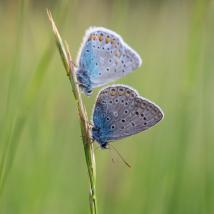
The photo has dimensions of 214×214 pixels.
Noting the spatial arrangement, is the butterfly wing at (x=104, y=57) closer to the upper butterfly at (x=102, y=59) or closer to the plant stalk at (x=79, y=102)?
the upper butterfly at (x=102, y=59)

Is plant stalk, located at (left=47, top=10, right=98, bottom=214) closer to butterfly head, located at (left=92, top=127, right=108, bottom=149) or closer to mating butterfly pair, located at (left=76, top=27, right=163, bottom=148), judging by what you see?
mating butterfly pair, located at (left=76, top=27, right=163, bottom=148)

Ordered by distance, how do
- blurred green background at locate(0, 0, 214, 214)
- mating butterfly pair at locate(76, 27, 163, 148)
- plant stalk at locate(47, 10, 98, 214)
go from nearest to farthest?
plant stalk at locate(47, 10, 98, 214)
blurred green background at locate(0, 0, 214, 214)
mating butterfly pair at locate(76, 27, 163, 148)

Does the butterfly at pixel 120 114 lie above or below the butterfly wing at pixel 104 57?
below

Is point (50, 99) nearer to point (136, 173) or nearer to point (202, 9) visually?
point (136, 173)

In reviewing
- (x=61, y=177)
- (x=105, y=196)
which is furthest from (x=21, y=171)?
(x=105, y=196)

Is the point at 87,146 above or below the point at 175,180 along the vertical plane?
above

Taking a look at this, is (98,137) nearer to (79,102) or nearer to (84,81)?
(84,81)

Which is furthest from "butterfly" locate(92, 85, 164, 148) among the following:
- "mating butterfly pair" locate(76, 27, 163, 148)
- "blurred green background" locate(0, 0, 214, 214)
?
"blurred green background" locate(0, 0, 214, 214)

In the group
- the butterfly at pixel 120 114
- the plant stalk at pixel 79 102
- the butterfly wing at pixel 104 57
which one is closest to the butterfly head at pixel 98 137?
the butterfly at pixel 120 114
